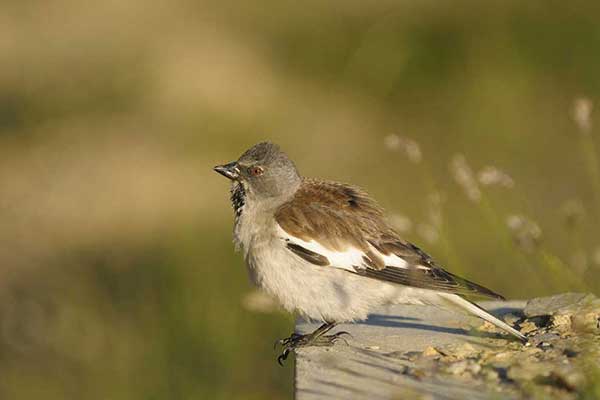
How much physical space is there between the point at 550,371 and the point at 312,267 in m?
1.27

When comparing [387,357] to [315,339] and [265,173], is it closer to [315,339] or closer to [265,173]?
[315,339]

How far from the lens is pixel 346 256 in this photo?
191 inches

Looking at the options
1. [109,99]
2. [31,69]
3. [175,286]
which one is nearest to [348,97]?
[109,99]

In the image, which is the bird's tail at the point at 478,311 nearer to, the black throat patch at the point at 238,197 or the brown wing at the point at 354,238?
the brown wing at the point at 354,238

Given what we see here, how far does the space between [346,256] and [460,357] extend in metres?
0.82

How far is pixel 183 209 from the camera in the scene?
1080cm

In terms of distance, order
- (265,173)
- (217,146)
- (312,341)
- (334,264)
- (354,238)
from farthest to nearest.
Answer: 1. (217,146)
2. (265,173)
3. (354,238)
4. (334,264)
5. (312,341)

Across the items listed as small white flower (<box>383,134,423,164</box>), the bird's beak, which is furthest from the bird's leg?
the bird's beak

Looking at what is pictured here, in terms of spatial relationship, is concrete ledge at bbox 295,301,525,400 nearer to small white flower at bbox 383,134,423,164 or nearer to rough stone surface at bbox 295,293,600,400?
rough stone surface at bbox 295,293,600,400

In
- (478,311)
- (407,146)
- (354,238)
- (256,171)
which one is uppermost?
(256,171)

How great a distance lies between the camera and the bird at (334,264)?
4.72 m

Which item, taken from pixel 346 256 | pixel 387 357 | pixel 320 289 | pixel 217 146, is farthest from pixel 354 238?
pixel 217 146

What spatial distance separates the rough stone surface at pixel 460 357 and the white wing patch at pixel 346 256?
26cm

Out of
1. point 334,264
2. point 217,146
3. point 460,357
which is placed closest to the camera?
point 460,357
